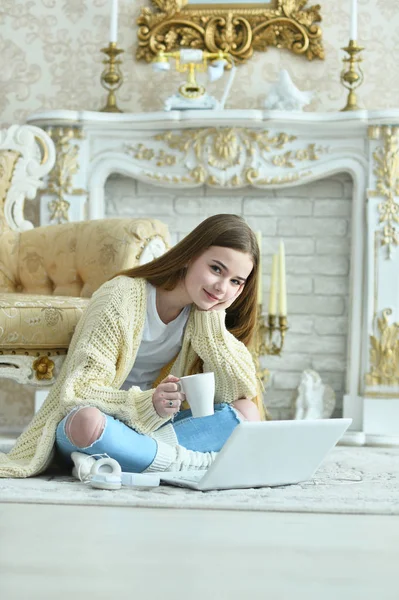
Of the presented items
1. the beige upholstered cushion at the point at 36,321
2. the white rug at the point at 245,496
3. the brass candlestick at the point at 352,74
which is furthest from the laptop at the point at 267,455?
the brass candlestick at the point at 352,74

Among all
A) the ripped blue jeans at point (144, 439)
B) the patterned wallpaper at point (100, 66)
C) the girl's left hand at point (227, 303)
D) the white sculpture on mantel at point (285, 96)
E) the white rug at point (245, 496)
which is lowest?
the white rug at point (245, 496)

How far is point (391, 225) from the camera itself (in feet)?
10.9

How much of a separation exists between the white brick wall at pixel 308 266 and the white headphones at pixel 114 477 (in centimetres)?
171

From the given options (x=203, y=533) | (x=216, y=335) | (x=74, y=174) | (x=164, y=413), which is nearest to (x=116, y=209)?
(x=74, y=174)

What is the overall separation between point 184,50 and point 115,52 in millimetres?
229

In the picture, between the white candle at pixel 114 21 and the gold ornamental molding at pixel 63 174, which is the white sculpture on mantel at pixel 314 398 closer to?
the gold ornamental molding at pixel 63 174

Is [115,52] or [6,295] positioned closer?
[6,295]

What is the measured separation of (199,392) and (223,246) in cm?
39

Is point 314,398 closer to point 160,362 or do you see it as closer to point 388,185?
point 388,185

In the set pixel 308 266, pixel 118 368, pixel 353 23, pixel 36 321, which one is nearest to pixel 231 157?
pixel 308 266

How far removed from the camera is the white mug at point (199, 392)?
5.68 ft

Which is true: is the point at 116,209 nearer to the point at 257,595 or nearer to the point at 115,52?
the point at 115,52

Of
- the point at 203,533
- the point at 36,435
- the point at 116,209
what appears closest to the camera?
the point at 203,533

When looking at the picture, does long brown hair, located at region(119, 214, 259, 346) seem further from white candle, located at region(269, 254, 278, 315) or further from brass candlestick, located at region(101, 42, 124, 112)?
brass candlestick, located at region(101, 42, 124, 112)
